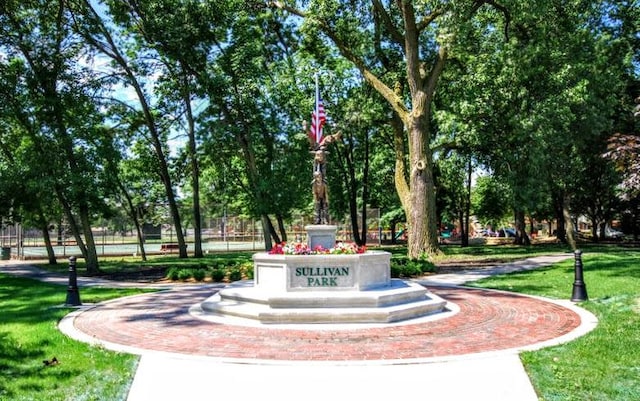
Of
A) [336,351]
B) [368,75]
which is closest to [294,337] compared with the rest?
[336,351]

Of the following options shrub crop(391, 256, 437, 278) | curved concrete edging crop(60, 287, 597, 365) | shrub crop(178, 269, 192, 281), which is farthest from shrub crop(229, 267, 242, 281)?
curved concrete edging crop(60, 287, 597, 365)

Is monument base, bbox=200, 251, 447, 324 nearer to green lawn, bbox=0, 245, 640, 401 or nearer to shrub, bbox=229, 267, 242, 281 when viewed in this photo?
green lawn, bbox=0, 245, 640, 401

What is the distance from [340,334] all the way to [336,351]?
1.15 m

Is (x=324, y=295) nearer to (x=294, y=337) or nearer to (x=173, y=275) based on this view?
(x=294, y=337)

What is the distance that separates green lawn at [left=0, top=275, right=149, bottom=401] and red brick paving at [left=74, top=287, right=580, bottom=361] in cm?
64

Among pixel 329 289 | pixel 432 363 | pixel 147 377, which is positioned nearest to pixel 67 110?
pixel 329 289

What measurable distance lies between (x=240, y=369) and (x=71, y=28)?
2132 cm

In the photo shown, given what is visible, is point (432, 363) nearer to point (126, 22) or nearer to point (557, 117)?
point (557, 117)

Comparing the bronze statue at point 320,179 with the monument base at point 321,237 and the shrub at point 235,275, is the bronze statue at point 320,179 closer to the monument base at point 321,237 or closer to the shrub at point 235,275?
the monument base at point 321,237

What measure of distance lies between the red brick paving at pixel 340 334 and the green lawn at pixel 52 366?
0.64m

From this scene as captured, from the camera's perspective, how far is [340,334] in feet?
28.1

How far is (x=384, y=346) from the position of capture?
769cm

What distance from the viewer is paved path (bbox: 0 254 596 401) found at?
229 inches

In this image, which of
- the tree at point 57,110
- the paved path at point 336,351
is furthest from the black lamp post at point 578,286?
the tree at point 57,110
